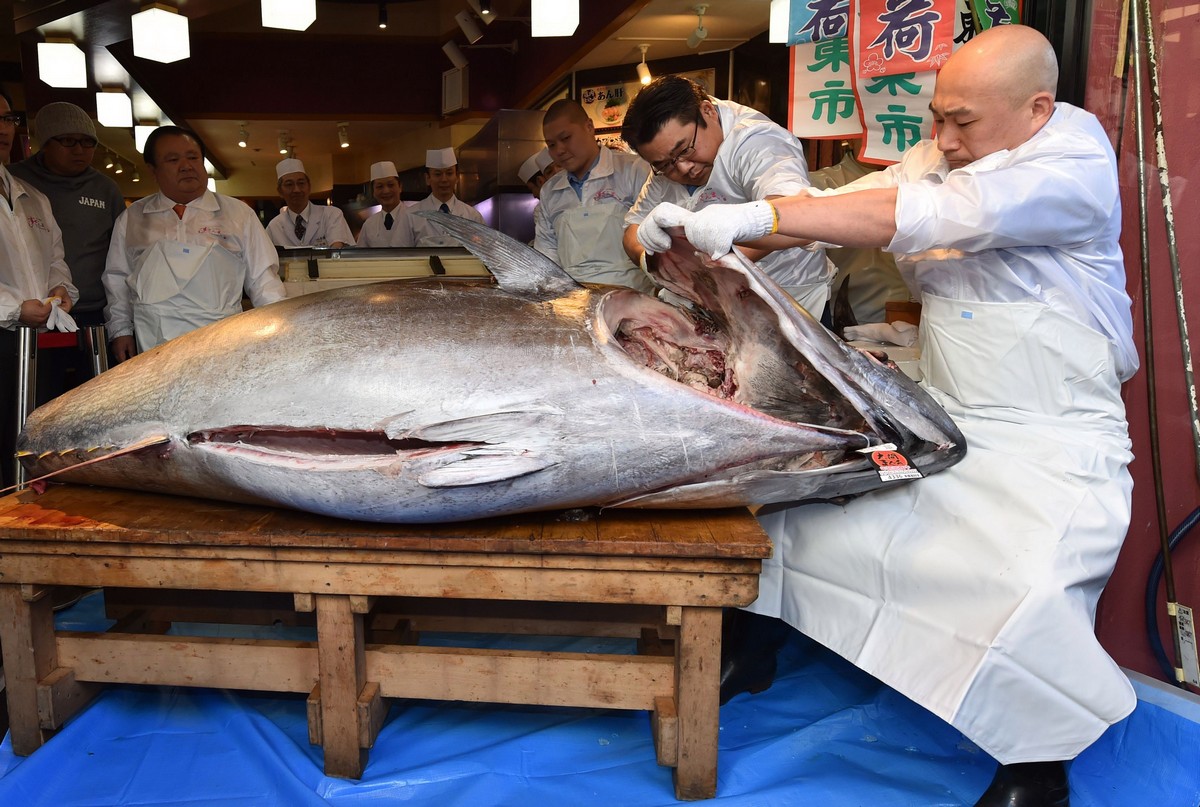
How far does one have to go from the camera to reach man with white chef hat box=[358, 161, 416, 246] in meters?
8.69

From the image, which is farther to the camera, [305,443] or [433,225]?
[433,225]

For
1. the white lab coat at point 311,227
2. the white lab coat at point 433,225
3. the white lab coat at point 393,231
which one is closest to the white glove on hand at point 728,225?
the white lab coat at point 433,225

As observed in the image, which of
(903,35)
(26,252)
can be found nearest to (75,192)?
(26,252)

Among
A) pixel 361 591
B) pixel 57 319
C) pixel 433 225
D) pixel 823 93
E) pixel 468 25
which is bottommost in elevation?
pixel 361 591

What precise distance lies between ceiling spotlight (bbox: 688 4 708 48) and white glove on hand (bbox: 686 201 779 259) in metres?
6.88

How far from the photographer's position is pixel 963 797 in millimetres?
2043

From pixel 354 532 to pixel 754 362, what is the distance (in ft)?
3.53

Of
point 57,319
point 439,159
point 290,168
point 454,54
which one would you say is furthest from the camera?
point 454,54

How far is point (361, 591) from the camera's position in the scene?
1.98 meters

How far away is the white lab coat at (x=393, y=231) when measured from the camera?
8.70m

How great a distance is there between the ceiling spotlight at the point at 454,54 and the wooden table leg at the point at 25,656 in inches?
375

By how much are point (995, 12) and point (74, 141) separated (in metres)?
4.65

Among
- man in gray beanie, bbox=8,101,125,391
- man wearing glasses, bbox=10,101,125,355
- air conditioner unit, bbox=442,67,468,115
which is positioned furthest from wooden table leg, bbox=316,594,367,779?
air conditioner unit, bbox=442,67,468,115

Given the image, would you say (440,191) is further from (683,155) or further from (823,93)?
(683,155)
